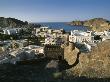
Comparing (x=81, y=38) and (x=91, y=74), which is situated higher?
(x=91, y=74)

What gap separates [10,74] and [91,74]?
6.45 meters

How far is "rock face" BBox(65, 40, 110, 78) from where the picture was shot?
956 inches

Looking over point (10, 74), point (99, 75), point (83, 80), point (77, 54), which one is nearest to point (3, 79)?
point (10, 74)

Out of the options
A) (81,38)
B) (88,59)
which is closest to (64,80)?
(88,59)

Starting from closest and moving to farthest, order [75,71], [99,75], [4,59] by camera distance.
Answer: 1. [99,75]
2. [75,71]
3. [4,59]

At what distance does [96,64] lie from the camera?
2516cm

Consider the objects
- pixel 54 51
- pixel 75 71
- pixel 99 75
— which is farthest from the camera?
pixel 54 51

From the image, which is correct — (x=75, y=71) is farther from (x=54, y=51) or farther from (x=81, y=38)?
(x=81, y=38)

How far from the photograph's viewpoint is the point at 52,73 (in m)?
24.9

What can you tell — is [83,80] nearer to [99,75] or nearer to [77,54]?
[99,75]

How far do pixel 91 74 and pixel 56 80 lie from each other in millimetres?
3127

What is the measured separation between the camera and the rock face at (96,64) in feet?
79.7

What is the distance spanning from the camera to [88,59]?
85.0ft

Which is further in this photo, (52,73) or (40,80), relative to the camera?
(52,73)
